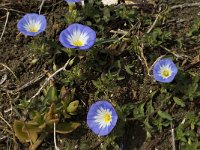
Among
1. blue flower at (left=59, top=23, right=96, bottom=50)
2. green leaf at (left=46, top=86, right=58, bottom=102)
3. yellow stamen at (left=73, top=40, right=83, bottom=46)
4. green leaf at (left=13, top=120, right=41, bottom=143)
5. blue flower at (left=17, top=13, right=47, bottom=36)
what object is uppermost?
blue flower at (left=17, top=13, right=47, bottom=36)

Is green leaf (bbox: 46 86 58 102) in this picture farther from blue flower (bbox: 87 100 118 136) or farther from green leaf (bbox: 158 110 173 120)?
green leaf (bbox: 158 110 173 120)

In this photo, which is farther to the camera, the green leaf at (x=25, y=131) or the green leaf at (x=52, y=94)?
the green leaf at (x=52, y=94)

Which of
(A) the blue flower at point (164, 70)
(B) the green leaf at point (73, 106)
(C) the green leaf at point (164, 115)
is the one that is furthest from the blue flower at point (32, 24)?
(C) the green leaf at point (164, 115)

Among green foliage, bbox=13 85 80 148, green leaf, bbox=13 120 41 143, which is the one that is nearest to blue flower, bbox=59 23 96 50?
green foliage, bbox=13 85 80 148

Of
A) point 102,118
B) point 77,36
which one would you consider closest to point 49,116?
point 102,118

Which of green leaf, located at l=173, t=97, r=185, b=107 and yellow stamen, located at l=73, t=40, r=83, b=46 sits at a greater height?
yellow stamen, located at l=73, t=40, r=83, b=46

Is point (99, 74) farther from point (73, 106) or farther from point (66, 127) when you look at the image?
point (66, 127)

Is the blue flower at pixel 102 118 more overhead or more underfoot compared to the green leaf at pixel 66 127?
more overhead

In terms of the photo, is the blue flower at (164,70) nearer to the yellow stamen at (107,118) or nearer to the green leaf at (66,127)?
the yellow stamen at (107,118)
